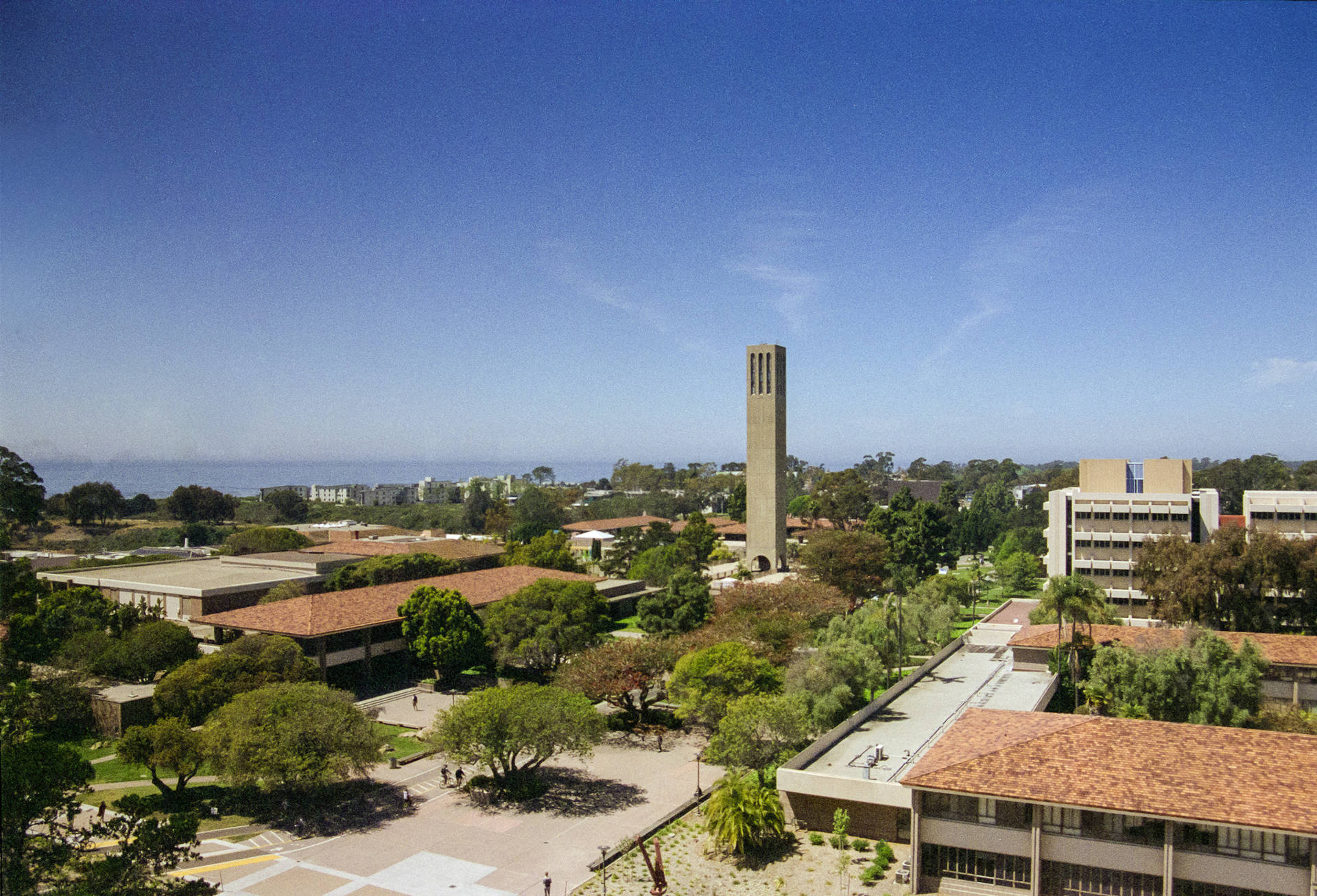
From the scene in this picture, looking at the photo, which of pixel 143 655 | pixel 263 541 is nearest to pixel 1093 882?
pixel 143 655

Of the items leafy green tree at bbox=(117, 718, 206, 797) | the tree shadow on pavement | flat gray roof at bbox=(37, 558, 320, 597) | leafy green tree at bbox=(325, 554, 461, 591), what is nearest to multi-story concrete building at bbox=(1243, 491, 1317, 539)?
the tree shadow on pavement

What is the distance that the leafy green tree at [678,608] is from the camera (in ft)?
115

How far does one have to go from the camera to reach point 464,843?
19312mm

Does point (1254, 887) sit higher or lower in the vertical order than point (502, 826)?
higher

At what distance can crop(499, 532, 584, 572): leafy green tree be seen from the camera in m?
49.9

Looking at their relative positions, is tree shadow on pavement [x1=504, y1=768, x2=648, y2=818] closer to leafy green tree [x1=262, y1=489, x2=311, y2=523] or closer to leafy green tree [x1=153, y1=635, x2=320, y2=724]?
leafy green tree [x1=153, y1=635, x2=320, y2=724]

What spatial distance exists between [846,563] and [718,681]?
21.2m

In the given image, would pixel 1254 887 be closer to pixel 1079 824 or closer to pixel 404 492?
pixel 1079 824

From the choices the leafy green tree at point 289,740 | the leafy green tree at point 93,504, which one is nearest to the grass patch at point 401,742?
the leafy green tree at point 289,740

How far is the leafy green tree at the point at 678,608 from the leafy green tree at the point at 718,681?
9054 mm

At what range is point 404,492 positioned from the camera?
19000cm

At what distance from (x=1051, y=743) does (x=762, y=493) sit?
40.7 meters

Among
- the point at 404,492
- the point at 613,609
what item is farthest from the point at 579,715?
the point at 404,492

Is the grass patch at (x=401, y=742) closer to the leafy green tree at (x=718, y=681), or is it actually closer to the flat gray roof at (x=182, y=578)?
the leafy green tree at (x=718, y=681)
